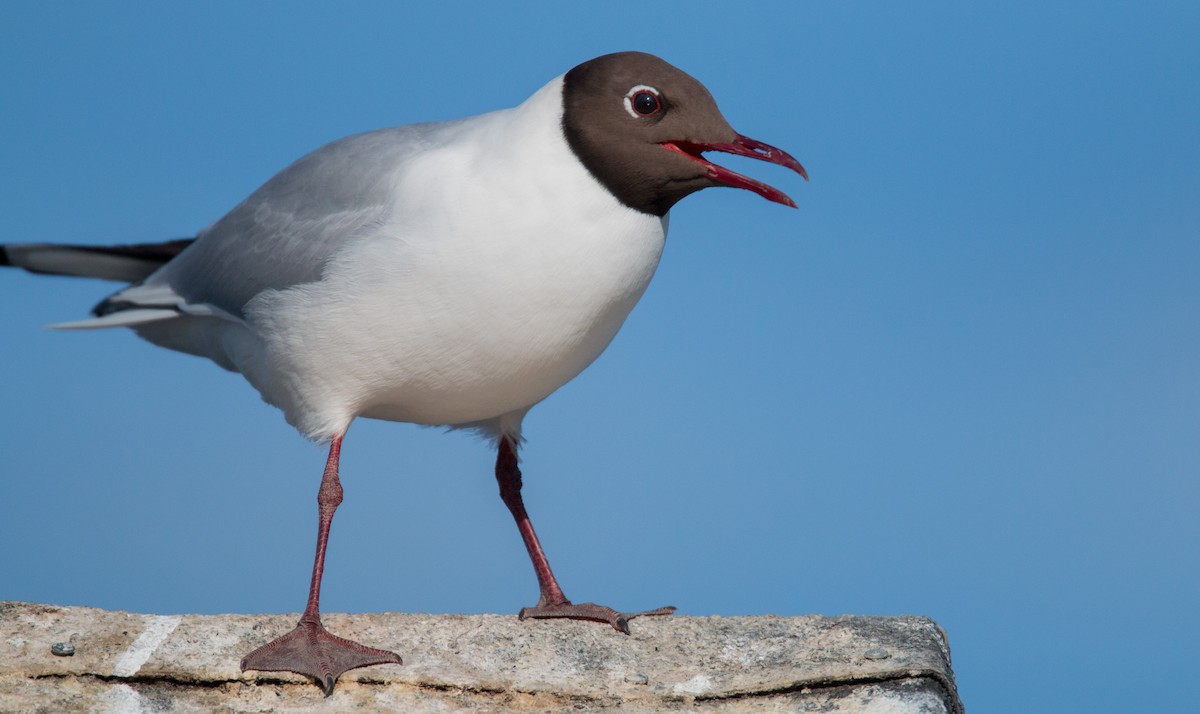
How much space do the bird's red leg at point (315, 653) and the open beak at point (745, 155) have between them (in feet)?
6.91

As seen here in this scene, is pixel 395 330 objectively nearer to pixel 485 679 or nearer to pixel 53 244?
pixel 485 679

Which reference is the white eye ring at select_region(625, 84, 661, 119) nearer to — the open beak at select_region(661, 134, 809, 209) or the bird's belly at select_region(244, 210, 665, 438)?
the open beak at select_region(661, 134, 809, 209)

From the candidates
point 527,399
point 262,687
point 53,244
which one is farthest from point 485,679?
point 53,244

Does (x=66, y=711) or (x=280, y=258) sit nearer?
(x=66, y=711)

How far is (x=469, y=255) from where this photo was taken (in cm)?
504

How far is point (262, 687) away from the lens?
5.04 metres

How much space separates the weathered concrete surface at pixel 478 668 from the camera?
4.94 m

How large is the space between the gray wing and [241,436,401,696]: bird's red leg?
3.82 feet

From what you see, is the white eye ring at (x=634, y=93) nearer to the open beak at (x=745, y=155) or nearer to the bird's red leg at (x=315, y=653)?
the open beak at (x=745, y=155)

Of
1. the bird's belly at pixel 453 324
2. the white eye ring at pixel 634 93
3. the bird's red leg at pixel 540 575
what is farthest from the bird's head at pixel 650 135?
the bird's red leg at pixel 540 575

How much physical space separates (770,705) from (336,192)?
100 inches

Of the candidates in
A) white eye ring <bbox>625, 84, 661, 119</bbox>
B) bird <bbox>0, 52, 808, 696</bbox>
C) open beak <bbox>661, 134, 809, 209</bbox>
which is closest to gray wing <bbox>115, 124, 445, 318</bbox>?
bird <bbox>0, 52, 808, 696</bbox>

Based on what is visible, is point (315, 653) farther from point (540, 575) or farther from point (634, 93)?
point (634, 93)

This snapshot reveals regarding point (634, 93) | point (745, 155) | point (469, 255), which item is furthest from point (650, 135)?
point (469, 255)
